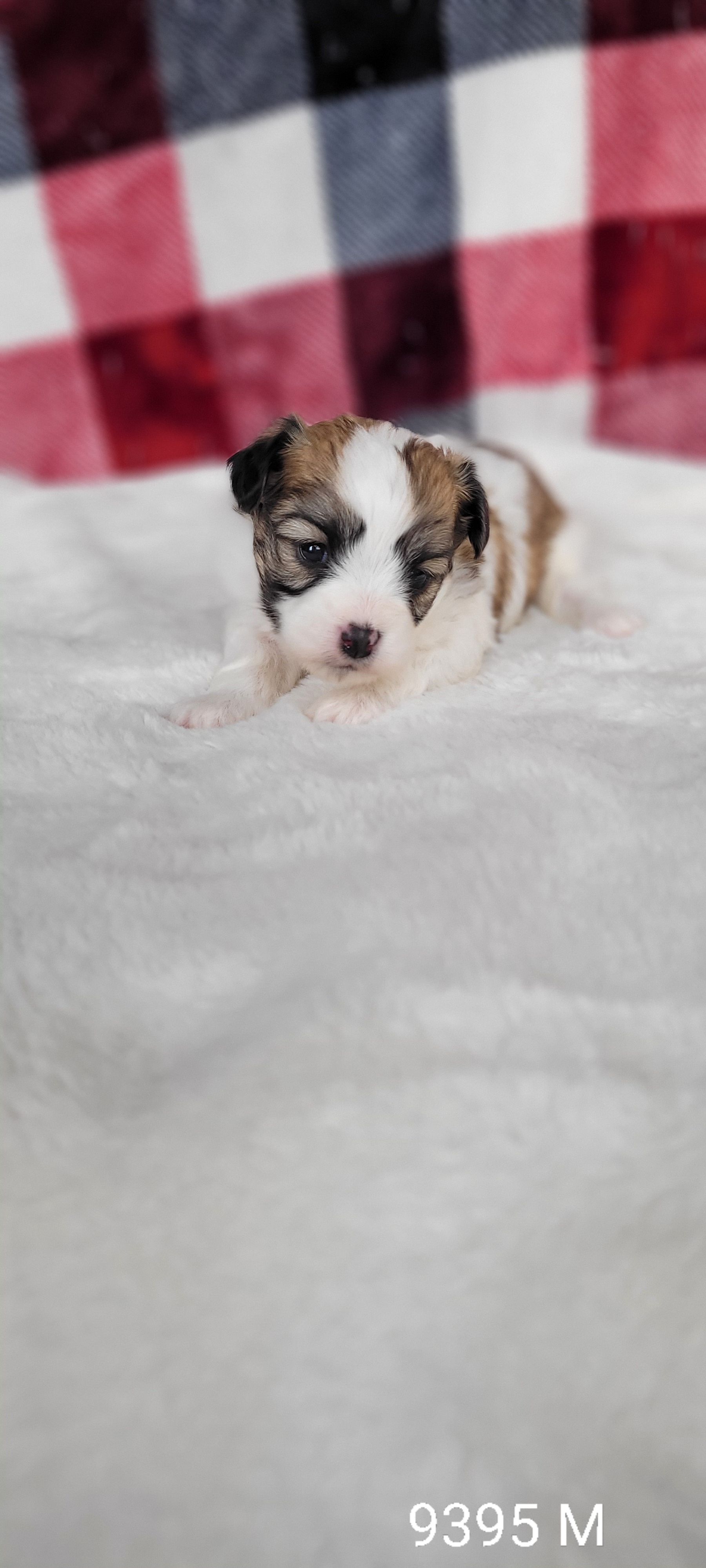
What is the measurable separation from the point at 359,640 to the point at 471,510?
0.97 ft

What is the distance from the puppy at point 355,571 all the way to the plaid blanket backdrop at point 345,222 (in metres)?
0.98

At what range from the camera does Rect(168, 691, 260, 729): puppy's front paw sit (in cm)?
131

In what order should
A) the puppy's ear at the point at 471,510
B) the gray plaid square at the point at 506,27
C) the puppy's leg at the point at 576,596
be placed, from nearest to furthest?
the puppy's ear at the point at 471,510 → the puppy's leg at the point at 576,596 → the gray plaid square at the point at 506,27

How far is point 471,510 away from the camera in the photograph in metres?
1.43

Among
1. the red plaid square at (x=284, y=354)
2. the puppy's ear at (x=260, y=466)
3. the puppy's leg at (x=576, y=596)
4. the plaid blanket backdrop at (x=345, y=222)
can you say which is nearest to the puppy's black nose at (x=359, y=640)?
the puppy's ear at (x=260, y=466)

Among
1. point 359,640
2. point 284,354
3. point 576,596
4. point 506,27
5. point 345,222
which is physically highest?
point 506,27

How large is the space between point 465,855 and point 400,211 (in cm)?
169

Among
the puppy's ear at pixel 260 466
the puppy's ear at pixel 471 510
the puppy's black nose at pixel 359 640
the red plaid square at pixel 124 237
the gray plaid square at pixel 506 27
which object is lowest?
the puppy's black nose at pixel 359 640

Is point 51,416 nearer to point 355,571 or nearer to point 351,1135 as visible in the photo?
point 355,571

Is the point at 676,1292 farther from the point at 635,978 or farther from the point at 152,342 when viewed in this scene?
the point at 152,342

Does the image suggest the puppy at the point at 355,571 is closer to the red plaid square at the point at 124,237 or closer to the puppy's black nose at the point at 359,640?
the puppy's black nose at the point at 359,640

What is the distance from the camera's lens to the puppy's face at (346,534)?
1.27 metres

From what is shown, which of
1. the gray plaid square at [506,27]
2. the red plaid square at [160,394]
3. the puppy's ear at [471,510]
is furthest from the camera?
the red plaid square at [160,394]

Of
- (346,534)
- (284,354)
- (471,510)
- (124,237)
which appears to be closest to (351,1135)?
(346,534)
